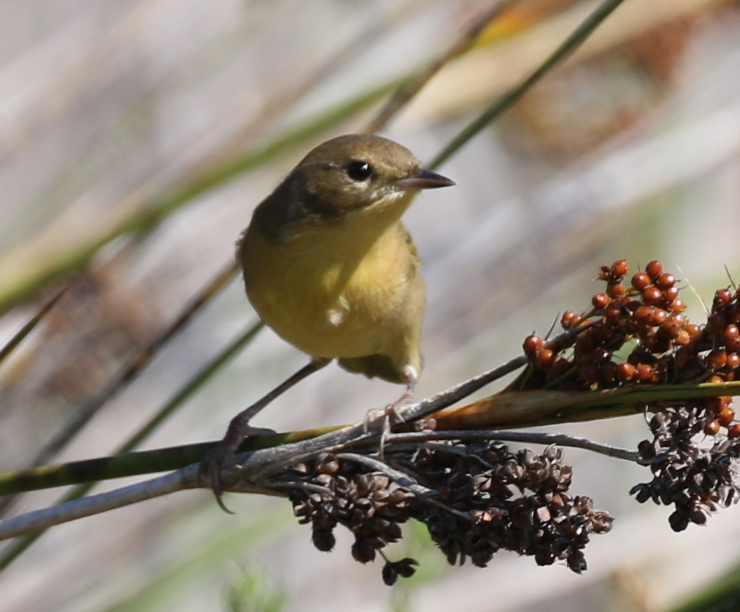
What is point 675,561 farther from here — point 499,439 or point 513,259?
point 499,439

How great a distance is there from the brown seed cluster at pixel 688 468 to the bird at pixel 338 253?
1234 millimetres

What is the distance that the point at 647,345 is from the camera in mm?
1595

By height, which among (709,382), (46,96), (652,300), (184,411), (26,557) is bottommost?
(709,382)

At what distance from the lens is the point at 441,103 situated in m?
3.10

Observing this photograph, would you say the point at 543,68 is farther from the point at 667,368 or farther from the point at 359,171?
the point at 359,171

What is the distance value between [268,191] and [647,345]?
83.9 inches

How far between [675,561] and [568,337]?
2.28 meters

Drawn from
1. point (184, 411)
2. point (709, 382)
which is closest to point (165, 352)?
point (184, 411)

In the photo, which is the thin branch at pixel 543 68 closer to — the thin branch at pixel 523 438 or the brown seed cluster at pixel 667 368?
the brown seed cluster at pixel 667 368

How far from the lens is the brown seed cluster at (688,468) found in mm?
1479

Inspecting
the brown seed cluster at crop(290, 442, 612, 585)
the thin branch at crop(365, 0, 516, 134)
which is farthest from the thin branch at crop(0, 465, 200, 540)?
the thin branch at crop(365, 0, 516, 134)

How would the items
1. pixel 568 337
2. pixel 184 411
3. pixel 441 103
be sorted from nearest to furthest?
pixel 568 337 < pixel 441 103 < pixel 184 411

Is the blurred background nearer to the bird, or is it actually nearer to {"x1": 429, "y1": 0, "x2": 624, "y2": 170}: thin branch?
the bird

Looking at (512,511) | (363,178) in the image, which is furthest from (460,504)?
(363,178)
